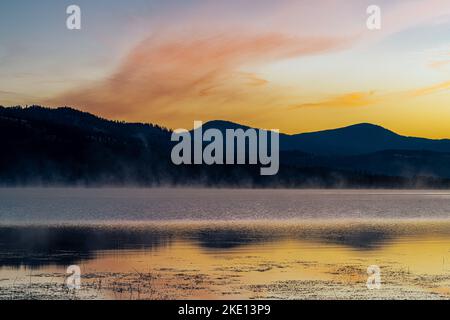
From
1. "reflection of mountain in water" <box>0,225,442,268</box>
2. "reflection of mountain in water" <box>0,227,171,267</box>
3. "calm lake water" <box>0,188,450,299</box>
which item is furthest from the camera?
"reflection of mountain in water" <box>0,225,442,268</box>

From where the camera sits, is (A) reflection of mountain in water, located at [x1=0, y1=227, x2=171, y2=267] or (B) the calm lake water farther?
(A) reflection of mountain in water, located at [x1=0, y1=227, x2=171, y2=267]

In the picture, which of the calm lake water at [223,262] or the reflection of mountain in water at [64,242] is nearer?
the calm lake water at [223,262]

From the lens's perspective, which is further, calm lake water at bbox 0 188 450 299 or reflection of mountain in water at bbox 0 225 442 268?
reflection of mountain in water at bbox 0 225 442 268

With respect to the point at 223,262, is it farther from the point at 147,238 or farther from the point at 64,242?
the point at 147,238

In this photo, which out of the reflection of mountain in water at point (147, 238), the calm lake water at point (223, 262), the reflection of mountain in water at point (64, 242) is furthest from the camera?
the reflection of mountain in water at point (147, 238)

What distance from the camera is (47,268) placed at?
3741 cm

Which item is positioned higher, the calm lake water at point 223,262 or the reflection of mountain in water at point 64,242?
the reflection of mountain in water at point 64,242

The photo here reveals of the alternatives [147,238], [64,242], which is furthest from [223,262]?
[147,238]

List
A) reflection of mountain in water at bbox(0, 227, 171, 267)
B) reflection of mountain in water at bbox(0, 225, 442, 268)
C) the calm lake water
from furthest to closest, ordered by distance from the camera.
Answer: reflection of mountain in water at bbox(0, 225, 442, 268), reflection of mountain in water at bbox(0, 227, 171, 267), the calm lake water

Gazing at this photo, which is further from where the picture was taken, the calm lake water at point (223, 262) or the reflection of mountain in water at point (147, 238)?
the reflection of mountain in water at point (147, 238)

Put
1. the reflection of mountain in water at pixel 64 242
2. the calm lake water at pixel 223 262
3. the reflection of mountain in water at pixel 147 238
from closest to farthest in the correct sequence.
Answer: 1. the calm lake water at pixel 223 262
2. the reflection of mountain in water at pixel 64 242
3. the reflection of mountain in water at pixel 147 238

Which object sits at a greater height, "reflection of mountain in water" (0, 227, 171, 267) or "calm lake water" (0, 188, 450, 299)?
"reflection of mountain in water" (0, 227, 171, 267)
